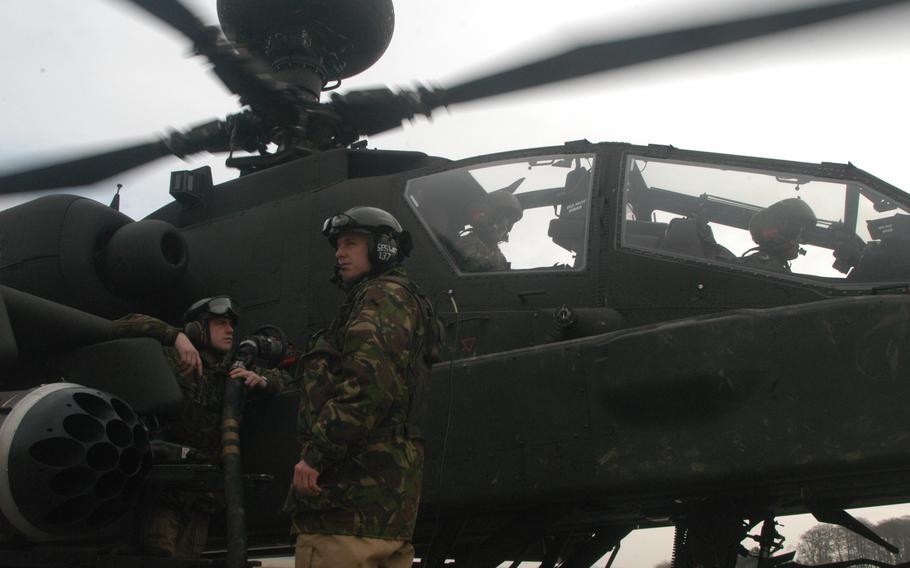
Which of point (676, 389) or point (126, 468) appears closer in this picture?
point (676, 389)

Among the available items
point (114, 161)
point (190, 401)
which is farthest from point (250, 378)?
point (114, 161)

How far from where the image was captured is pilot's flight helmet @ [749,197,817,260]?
375 centimetres

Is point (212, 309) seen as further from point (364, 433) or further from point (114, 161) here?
point (114, 161)

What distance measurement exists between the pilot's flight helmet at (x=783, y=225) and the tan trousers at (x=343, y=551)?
215cm

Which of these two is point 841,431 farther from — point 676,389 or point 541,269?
point 541,269

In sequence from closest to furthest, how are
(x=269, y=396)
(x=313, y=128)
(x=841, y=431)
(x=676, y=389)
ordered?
(x=841, y=431) < (x=676, y=389) < (x=269, y=396) < (x=313, y=128)

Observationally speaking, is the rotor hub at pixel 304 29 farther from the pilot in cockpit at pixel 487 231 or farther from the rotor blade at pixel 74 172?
the pilot in cockpit at pixel 487 231

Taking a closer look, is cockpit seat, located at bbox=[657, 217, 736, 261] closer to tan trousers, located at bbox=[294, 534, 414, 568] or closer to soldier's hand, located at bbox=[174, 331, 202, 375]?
tan trousers, located at bbox=[294, 534, 414, 568]

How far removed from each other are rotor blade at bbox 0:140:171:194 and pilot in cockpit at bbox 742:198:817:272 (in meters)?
4.31

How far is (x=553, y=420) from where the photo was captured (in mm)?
3156

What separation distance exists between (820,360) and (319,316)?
2519mm

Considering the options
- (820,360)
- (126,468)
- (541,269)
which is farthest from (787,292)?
(126,468)

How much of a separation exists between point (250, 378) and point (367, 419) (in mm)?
1220

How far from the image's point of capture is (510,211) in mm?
4281
